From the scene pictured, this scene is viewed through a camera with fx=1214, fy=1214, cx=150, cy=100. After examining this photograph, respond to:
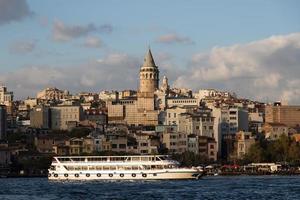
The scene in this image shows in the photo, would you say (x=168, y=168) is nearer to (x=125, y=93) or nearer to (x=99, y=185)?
(x=99, y=185)

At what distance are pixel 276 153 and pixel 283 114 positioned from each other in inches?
1471

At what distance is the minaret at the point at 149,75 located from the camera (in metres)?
160

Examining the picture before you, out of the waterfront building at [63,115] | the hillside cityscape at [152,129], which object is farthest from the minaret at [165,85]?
the waterfront building at [63,115]

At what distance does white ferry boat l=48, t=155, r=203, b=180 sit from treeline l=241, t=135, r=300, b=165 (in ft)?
85.2

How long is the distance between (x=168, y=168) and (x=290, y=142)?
1303 inches

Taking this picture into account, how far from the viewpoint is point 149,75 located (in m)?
160

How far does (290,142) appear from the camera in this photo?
356ft

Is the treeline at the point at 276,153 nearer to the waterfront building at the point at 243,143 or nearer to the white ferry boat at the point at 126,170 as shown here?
the waterfront building at the point at 243,143

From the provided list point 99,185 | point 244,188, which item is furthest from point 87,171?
point 244,188

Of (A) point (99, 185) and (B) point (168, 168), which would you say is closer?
(A) point (99, 185)

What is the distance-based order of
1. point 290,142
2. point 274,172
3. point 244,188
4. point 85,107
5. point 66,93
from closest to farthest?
point 244,188, point 274,172, point 290,142, point 85,107, point 66,93

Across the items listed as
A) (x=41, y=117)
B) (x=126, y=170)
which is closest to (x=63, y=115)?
(x=41, y=117)

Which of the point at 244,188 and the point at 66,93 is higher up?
the point at 66,93

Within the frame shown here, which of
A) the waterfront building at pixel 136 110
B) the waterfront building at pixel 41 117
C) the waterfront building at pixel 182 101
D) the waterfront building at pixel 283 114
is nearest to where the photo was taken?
the waterfront building at pixel 41 117
